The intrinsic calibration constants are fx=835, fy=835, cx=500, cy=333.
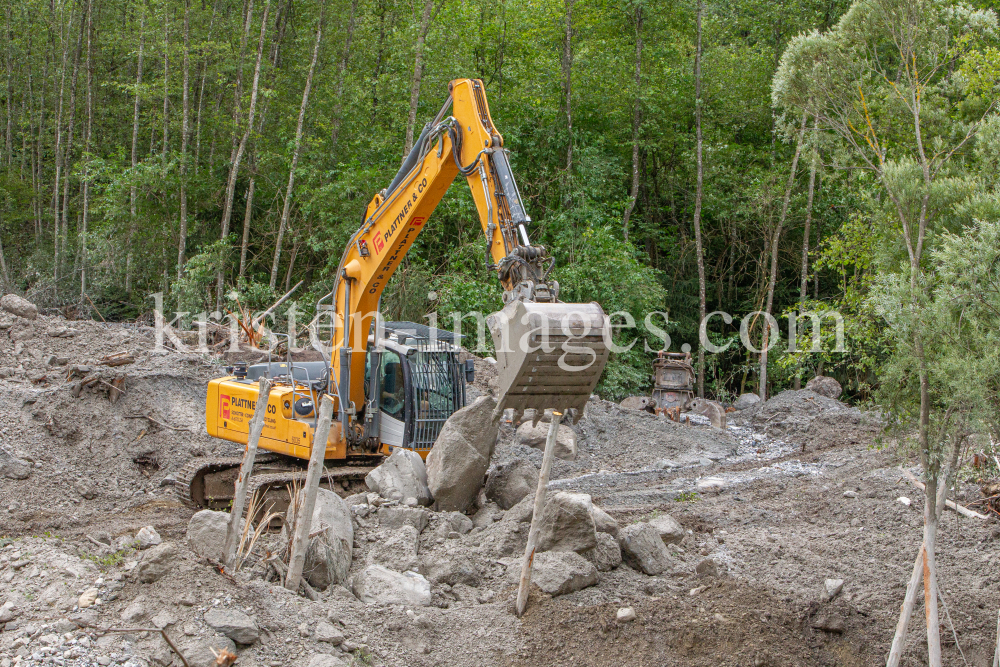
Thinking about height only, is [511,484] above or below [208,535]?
below

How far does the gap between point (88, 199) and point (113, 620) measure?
19.9 m

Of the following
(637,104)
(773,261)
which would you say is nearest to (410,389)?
(773,261)

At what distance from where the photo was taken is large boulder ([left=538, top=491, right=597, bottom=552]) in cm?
689

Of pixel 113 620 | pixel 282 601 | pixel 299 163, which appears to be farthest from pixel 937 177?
pixel 299 163

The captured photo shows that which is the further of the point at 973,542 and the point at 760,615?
the point at 973,542

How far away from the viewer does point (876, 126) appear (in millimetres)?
6867

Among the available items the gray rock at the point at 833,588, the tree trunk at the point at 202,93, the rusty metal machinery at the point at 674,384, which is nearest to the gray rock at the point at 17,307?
the tree trunk at the point at 202,93

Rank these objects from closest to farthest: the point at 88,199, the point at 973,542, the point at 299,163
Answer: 1. the point at 973,542
2. the point at 299,163
3. the point at 88,199

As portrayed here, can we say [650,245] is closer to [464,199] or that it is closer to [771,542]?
[464,199]

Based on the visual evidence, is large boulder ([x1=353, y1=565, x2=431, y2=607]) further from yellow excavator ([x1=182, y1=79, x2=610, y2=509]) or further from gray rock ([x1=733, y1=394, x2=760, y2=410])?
gray rock ([x1=733, y1=394, x2=760, y2=410])

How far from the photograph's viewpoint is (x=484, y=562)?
23.1 ft

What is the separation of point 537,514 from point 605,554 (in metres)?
1.54

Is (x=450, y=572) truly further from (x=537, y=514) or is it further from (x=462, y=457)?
(x=462, y=457)

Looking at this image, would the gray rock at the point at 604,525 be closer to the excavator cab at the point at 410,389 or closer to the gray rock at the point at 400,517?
the gray rock at the point at 400,517
